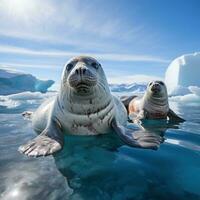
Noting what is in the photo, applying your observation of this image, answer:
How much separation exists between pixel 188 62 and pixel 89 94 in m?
25.0

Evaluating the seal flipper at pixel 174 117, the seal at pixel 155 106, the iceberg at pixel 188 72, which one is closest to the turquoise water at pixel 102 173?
the seal flipper at pixel 174 117

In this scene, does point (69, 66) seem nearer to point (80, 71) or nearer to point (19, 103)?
point (80, 71)

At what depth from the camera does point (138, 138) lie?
325 cm

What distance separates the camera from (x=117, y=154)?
9.24ft

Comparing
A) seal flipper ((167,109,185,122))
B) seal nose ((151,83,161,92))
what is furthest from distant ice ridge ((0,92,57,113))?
seal flipper ((167,109,185,122))

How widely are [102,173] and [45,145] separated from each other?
0.85 metres

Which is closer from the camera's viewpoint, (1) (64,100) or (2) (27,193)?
(2) (27,193)

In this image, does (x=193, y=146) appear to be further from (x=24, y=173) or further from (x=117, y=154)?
(x=24, y=173)

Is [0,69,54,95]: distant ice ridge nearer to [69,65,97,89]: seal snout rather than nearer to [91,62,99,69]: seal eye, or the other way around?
[91,62,99,69]: seal eye

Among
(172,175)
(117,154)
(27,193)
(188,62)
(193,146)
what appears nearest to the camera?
(27,193)

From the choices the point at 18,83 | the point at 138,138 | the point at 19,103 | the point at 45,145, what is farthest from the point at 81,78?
the point at 18,83

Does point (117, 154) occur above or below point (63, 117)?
below

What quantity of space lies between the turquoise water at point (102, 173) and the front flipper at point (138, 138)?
0.07 metres

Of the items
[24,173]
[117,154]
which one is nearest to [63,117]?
[117,154]
